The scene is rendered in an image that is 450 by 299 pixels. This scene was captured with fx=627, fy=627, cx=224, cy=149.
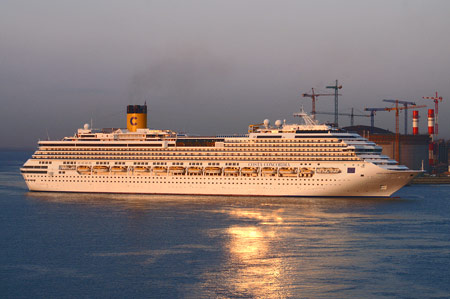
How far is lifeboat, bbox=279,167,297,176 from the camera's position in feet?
202

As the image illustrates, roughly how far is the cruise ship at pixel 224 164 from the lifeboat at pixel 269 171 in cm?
6

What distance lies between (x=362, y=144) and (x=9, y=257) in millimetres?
37173

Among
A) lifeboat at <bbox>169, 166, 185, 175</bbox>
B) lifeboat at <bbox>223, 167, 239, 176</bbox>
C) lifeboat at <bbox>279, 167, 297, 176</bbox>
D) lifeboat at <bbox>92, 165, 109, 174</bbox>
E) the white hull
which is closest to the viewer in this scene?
the white hull

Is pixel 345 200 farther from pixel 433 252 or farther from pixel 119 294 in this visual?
pixel 119 294

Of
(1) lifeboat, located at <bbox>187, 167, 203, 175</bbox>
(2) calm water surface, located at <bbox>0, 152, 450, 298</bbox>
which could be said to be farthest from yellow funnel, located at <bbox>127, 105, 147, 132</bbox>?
(2) calm water surface, located at <bbox>0, 152, 450, 298</bbox>

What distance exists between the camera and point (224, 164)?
63.9m

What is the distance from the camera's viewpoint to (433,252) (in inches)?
1427

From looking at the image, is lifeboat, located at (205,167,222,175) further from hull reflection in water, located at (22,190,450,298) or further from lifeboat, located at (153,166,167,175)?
hull reflection in water, located at (22,190,450,298)

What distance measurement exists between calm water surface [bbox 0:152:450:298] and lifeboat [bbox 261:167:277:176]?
6000mm

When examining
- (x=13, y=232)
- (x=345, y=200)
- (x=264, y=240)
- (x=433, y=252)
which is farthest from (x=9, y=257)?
(x=345, y=200)

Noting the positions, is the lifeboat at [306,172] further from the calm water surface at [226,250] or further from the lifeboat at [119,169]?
the lifeboat at [119,169]

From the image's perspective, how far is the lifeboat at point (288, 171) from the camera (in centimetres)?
6156

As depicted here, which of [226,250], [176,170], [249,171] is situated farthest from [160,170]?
[226,250]

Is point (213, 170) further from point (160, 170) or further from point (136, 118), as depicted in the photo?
point (136, 118)
